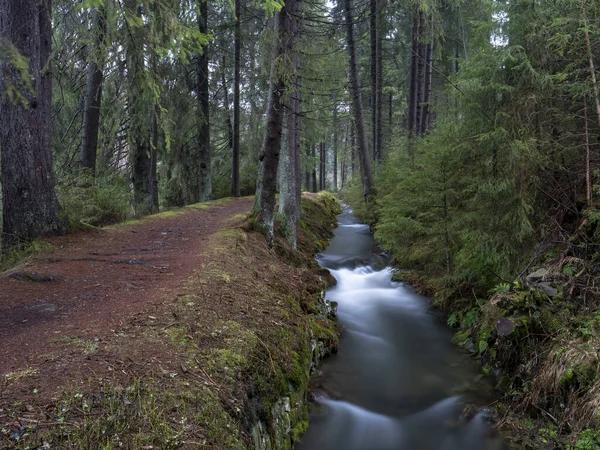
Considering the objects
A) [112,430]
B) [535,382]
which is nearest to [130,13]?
[112,430]

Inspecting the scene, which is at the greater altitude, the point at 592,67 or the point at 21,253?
the point at 592,67

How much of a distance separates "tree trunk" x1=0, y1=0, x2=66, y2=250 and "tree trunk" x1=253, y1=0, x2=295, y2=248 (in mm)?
3812

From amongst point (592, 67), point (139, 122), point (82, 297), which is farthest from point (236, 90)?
point (82, 297)

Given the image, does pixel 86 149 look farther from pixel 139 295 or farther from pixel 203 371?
pixel 203 371

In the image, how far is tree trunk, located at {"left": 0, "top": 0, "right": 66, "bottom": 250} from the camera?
6.07m

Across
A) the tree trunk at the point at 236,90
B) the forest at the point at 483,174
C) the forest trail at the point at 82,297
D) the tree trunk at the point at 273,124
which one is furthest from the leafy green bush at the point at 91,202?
the tree trunk at the point at 236,90

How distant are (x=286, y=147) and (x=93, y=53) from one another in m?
4.20

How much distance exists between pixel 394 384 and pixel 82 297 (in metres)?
4.50

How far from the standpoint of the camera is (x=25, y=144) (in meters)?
6.25

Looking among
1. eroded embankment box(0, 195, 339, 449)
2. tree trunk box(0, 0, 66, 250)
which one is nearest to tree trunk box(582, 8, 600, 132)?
eroded embankment box(0, 195, 339, 449)

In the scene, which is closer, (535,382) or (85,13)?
(535,382)

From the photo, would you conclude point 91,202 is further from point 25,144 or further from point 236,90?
point 236,90

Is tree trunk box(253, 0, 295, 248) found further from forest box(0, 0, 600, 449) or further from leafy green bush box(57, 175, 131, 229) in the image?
leafy green bush box(57, 175, 131, 229)

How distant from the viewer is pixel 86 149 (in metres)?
10.6
